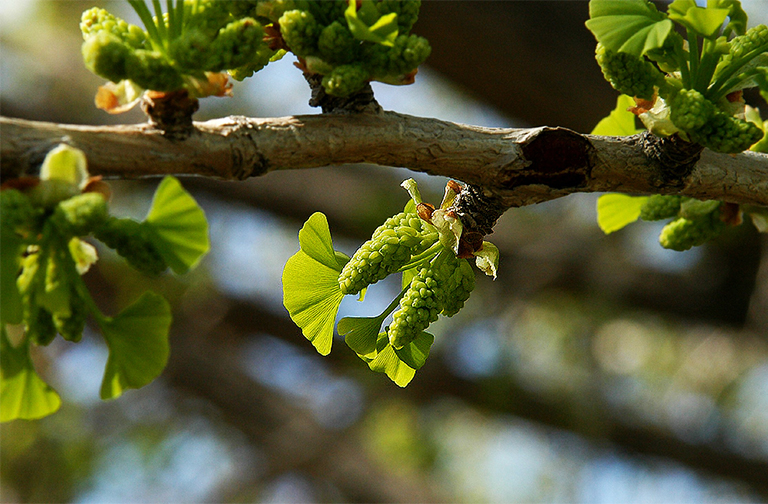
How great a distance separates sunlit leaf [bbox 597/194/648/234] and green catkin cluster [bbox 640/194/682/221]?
0.20 ft

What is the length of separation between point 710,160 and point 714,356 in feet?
9.27

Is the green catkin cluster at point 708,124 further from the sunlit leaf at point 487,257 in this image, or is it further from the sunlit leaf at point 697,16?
the sunlit leaf at point 487,257

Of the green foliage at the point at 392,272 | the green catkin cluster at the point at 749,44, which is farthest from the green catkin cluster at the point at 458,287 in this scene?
the green catkin cluster at the point at 749,44

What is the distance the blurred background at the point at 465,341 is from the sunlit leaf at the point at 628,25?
6.89 ft

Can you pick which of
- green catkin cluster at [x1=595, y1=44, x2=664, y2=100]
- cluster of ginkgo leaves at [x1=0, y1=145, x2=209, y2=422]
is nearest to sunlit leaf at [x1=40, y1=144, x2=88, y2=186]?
cluster of ginkgo leaves at [x1=0, y1=145, x2=209, y2=422]

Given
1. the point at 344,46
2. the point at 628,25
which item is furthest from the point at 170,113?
the point at 628,25

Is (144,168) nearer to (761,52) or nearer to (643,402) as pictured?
(761,52)

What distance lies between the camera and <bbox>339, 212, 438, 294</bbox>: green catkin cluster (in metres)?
0.65

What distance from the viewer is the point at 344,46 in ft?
1.98

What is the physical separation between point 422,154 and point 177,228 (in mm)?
237

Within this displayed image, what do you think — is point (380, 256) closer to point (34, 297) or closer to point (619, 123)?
point (34, 297)

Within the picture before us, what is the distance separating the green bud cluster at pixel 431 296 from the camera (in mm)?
645

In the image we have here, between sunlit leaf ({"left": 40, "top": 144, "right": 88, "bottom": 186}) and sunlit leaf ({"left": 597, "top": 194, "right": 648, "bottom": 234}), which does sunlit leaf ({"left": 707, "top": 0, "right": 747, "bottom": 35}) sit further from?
sunlit leaf ({"left": 40, "top": 144, "right": 88, "bottom": 186})

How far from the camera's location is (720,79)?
26.9 inches
